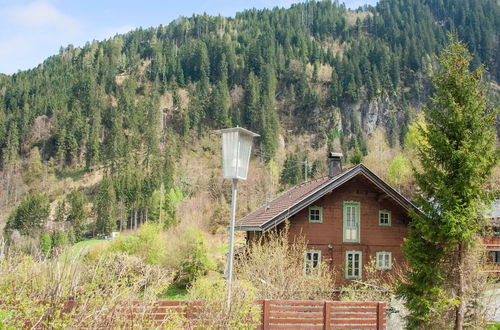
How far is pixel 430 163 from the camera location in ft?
50.1

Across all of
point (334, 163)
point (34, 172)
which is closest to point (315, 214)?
point (334, 163)

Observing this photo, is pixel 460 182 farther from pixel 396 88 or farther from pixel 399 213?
pixel 396 88

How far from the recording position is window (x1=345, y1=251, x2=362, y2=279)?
990 inches

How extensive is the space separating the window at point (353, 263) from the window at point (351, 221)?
71 centimetres

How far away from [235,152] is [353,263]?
665 inches

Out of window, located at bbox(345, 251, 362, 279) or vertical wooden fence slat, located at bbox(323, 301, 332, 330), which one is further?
window, located at bbox(345, 251, 362, 279)

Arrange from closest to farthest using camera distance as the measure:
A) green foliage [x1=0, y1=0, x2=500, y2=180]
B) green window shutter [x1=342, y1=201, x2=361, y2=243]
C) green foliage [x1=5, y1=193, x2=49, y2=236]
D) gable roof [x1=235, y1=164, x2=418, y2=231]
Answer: gable roof [x1=235, y1=164, x2=418, y2=231] → green window shutter [x1=342, y1=201, x2=361, y2=243] → green foliage [x1=5, y1=193, x2=49, y2=236] → green foliage [x1=0, y1=0, x2=500, y2=180]

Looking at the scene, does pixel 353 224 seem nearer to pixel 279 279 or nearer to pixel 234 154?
pixel 279 279

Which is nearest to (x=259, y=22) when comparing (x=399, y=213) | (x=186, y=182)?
(x=186, y=182)

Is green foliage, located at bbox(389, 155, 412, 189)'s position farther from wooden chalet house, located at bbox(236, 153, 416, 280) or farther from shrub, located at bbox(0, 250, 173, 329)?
shrub, located at bbox(0, 250, 173, 329)

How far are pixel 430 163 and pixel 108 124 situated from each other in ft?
431

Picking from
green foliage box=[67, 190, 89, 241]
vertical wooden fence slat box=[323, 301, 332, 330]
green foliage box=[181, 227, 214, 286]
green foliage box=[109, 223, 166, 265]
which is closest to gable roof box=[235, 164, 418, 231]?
vertical wooden fence slat box=[323, 301, 332, 330]

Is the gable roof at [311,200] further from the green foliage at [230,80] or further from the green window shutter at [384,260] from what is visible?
the green foliage at [230,80]

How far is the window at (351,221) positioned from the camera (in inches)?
1003
